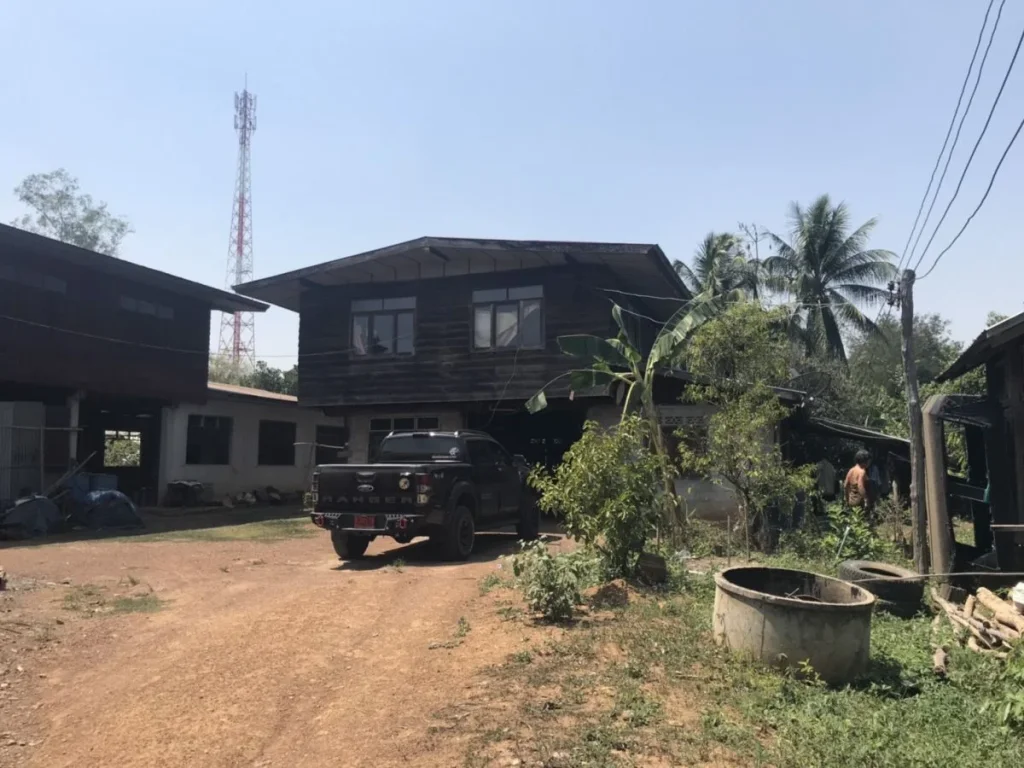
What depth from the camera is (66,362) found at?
17.0 m

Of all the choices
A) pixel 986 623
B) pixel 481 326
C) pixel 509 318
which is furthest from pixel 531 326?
pixel 986 623

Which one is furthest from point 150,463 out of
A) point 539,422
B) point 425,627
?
point 425,627

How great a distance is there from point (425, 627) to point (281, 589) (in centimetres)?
293

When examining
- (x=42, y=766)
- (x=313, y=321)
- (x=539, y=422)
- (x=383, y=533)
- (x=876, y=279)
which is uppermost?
(x=876, y=279)

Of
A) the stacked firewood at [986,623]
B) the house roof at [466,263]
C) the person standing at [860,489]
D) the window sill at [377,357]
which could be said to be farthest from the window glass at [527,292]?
the stacked firewood at [986,623]

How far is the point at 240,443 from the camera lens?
73.6 ft

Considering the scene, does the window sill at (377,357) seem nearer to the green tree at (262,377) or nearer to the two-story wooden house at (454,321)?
the two-story wooden house at (454,321)

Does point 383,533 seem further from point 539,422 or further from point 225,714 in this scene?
point 539,422

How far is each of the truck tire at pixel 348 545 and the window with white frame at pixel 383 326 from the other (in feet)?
27.2

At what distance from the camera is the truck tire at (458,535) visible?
10.5m

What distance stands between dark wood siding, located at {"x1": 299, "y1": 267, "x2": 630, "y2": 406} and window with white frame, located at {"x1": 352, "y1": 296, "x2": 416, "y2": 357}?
179 millimetres

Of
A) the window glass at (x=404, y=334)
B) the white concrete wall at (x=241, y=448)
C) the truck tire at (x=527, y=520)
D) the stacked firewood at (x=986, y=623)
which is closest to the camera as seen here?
the stacked firewood at (x=986, y=623)

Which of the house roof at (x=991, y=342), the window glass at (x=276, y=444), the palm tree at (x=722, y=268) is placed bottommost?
the window glass at (x=276, y=444)

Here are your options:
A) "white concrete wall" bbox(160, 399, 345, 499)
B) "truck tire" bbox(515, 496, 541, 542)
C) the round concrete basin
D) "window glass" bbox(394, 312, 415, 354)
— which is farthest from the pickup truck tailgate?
"white concrete wall" bbox(160, 399, 345, 499)
